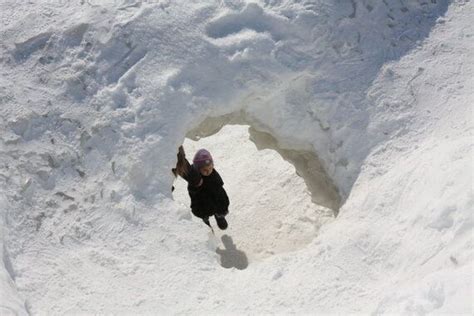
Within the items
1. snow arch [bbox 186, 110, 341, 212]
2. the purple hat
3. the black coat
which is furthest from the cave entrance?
the black coat

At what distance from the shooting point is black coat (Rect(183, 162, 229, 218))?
754 centimetres

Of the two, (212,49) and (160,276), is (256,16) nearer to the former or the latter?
(212,49)

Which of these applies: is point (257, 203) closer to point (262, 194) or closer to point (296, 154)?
point (262, 194)

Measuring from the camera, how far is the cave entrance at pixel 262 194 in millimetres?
7867

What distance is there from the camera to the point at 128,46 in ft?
22.8

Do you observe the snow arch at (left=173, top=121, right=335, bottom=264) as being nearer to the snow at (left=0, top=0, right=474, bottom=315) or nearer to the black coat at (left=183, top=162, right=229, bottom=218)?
the black coat at (left=183, top=162, right=229, bottom=218)

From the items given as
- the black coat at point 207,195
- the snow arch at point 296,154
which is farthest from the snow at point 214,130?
the black coat at point 207,195

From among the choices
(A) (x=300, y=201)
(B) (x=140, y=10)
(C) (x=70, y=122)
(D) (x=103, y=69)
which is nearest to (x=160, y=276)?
(C) (x=70, y=122)

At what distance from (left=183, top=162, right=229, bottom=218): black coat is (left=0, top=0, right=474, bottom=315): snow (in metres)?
0.67

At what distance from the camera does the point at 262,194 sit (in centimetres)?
984

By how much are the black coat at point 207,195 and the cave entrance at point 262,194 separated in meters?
0.56

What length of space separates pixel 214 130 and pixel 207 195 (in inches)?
31.5

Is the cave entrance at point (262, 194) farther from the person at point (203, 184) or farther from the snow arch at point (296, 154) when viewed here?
the person at point (203, 184)

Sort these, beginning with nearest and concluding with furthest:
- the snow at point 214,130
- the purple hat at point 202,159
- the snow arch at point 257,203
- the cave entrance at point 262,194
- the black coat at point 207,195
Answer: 1. the snow at point 214,130
2. the purple hat at point 202,159
3. the black coat at point 207,195
4. the cave entrance at point 262,194
5. the snow arch at point 257,203
